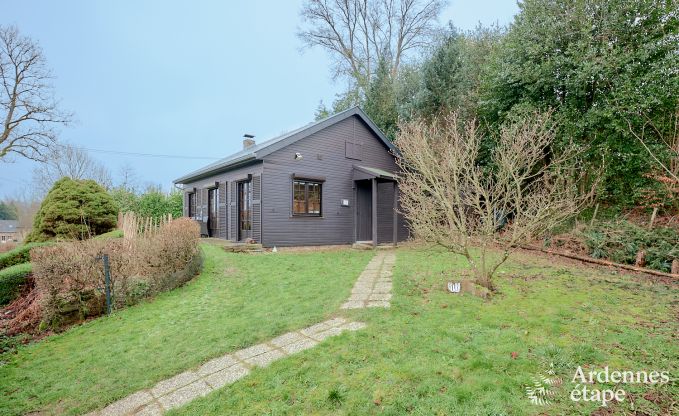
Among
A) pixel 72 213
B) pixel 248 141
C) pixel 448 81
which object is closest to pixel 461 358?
pixel 72 213

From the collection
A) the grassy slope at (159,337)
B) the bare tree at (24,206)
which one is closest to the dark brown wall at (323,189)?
the grassy slope at (159,337)

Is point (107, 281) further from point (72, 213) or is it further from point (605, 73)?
point (605, 73)

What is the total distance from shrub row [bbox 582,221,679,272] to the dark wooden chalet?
19.1 feet

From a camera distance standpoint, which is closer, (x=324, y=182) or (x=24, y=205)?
(x=324, y=182)

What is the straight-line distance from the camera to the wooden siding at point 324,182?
10766mm

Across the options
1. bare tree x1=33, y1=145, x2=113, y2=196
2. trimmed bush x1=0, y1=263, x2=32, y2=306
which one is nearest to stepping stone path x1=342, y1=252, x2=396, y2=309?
trimmed bush x1=0, y1=263, x2=32, y2=306

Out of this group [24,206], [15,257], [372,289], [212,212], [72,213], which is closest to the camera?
[372,289]

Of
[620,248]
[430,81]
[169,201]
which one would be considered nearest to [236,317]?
[620,248]

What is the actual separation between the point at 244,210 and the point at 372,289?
25.6 feet

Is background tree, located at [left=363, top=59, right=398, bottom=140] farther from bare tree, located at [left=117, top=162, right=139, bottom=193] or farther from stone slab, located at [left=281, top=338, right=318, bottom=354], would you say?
bare tree, located at [left=117, top=162, right=139, bottom=193]

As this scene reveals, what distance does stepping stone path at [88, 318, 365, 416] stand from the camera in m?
2.73

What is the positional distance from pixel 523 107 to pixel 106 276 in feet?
41.1

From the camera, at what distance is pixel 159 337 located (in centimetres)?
414

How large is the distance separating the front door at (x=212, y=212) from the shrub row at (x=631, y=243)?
13007mm
